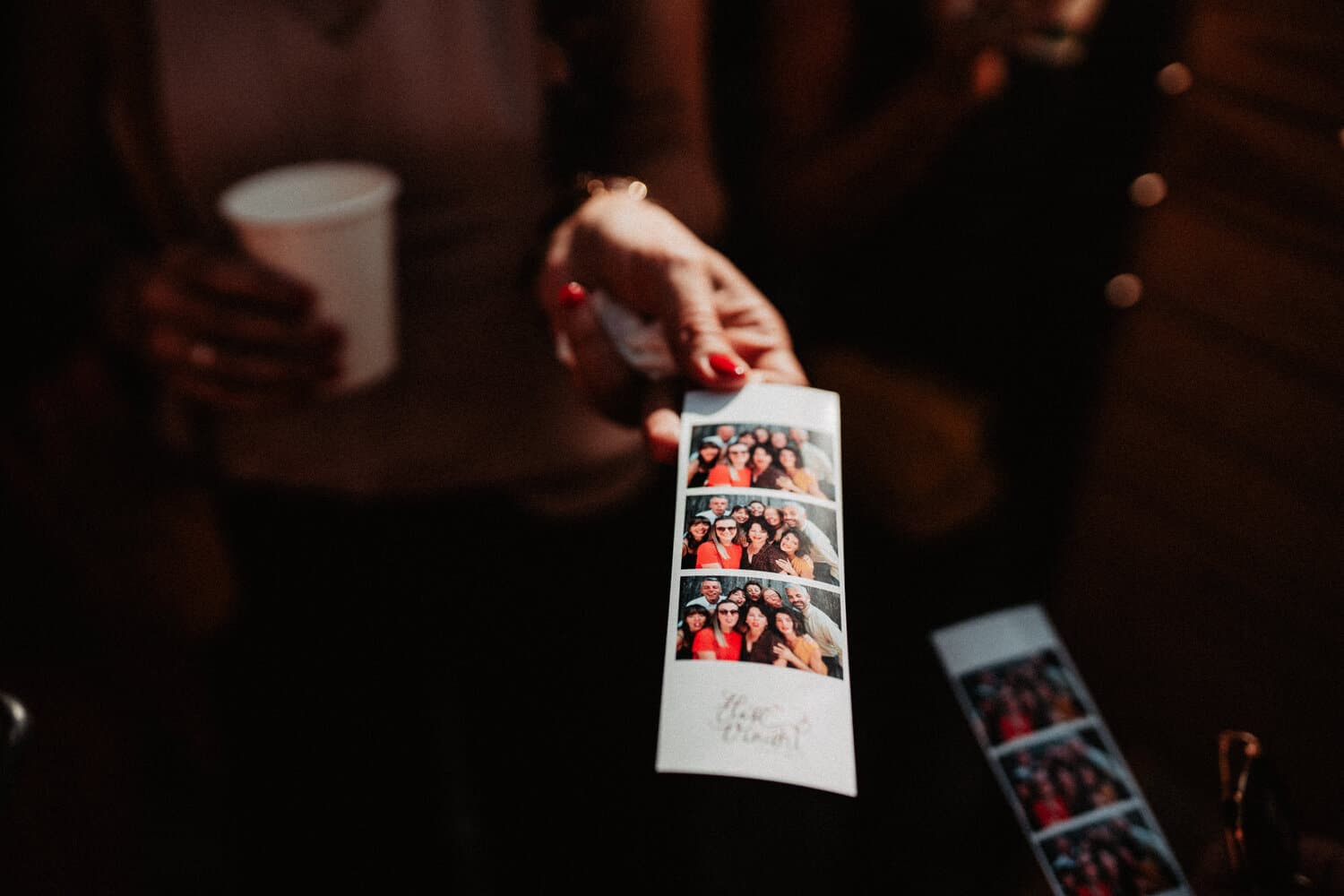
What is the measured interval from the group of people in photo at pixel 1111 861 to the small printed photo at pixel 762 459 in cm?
36

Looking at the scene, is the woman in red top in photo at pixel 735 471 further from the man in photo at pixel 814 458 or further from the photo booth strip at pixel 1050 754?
the photo booth strip at pixel 1050 754

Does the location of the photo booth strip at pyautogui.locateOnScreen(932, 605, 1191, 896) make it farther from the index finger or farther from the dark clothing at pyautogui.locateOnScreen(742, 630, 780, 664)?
the index finger

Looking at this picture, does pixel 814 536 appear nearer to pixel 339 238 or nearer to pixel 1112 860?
pixel 1112 860

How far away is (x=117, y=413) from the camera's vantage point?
1690mm

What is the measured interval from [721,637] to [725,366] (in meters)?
0.21

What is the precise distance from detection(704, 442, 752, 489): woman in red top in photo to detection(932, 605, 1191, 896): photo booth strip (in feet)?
1.02

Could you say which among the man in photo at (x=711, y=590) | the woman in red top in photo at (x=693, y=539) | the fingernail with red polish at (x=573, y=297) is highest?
the fingernail with red polish at (x=573, y=297)

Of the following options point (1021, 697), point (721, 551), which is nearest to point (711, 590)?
point (721, 551)

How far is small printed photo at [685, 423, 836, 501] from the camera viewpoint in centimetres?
68

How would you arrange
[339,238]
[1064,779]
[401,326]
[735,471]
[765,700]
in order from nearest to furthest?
[765,700], [735,471], [1064,779], [339,238], [401,326]

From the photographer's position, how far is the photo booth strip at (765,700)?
0.56m

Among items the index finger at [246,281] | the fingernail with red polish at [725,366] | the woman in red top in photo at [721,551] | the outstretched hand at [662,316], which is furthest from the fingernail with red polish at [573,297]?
the index finger at [246,281]

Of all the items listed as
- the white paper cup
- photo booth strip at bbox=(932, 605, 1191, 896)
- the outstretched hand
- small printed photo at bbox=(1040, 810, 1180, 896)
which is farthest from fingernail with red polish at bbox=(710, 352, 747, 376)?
the white paper cup

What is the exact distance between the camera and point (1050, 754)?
81cm
